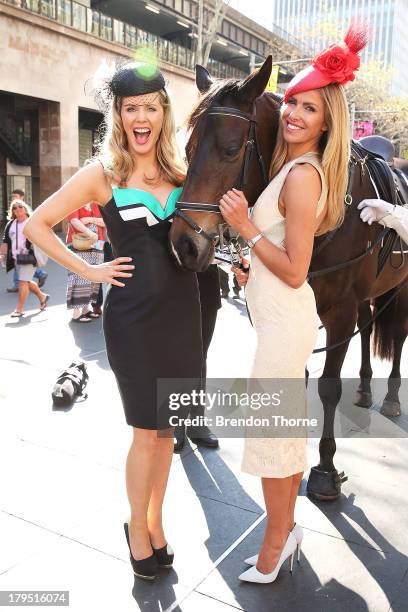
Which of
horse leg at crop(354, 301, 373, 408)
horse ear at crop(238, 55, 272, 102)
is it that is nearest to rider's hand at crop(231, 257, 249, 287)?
horse ear at crop(238, 55, 272, 102)

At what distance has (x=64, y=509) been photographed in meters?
3.05

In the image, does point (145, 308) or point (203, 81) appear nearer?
point (145, 308)

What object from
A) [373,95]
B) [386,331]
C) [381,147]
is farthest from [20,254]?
[373,95]

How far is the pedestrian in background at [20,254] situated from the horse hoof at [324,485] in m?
6.02

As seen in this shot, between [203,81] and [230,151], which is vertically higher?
[203,81]

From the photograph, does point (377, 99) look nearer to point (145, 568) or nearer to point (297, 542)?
point (297, 542)

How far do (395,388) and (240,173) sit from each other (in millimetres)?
2956

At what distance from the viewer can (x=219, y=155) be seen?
2420 mm

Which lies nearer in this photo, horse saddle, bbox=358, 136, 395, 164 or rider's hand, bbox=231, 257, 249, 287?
rider's hand, bbox=231, 257, 249, 287

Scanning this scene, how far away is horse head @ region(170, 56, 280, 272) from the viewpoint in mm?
2305

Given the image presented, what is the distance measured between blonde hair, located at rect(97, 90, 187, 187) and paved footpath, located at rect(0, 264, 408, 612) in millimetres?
1803

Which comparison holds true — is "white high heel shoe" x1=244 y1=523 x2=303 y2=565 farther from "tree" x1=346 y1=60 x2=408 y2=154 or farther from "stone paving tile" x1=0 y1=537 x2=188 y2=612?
"tree" x1=346 y1=60 x2=408 y2=154

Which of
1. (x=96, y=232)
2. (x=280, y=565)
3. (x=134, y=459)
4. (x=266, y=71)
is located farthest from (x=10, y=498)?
(x=96, y=232)

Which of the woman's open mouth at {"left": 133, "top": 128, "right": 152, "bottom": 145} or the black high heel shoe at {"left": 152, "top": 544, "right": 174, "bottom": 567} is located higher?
the woman's open mouth at {"left": 133, "top": 128, "right": 152, "bottom": 145}
